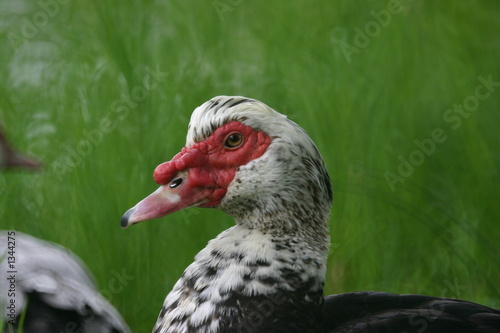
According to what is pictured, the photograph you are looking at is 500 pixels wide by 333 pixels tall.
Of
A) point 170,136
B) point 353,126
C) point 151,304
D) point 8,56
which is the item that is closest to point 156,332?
point 151,304

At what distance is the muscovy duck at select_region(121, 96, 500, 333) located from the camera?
9.84 feet

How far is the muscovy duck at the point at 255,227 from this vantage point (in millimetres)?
3000

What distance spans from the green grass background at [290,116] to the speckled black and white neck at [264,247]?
1.29 meters

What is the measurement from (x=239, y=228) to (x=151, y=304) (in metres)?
1.32

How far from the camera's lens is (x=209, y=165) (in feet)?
10.3

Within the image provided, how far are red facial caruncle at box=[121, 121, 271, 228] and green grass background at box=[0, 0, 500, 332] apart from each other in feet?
4.20

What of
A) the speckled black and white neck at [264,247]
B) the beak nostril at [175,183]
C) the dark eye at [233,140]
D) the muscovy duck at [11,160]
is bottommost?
the speckled black and white neck at [264,247]

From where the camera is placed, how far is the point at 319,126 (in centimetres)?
469

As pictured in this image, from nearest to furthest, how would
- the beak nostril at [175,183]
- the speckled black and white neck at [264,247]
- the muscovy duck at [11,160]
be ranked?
the speckled black and white neck at [264,247]
the beak nostril at [175,183]
the muscovy duck at [11,160]

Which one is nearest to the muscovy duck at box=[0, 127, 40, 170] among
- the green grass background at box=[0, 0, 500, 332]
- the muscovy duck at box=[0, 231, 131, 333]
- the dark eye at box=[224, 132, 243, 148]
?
the green grass background at box=[0, 0, 500, 332]

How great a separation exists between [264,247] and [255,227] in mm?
97

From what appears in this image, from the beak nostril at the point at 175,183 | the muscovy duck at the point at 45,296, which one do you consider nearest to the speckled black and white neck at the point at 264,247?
the beak nostril at the point at 175,183

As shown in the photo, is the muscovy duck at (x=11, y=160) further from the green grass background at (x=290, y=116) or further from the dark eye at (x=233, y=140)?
the dark eye at (x=233, y=140)

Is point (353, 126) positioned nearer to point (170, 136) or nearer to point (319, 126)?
point (319, 126)
